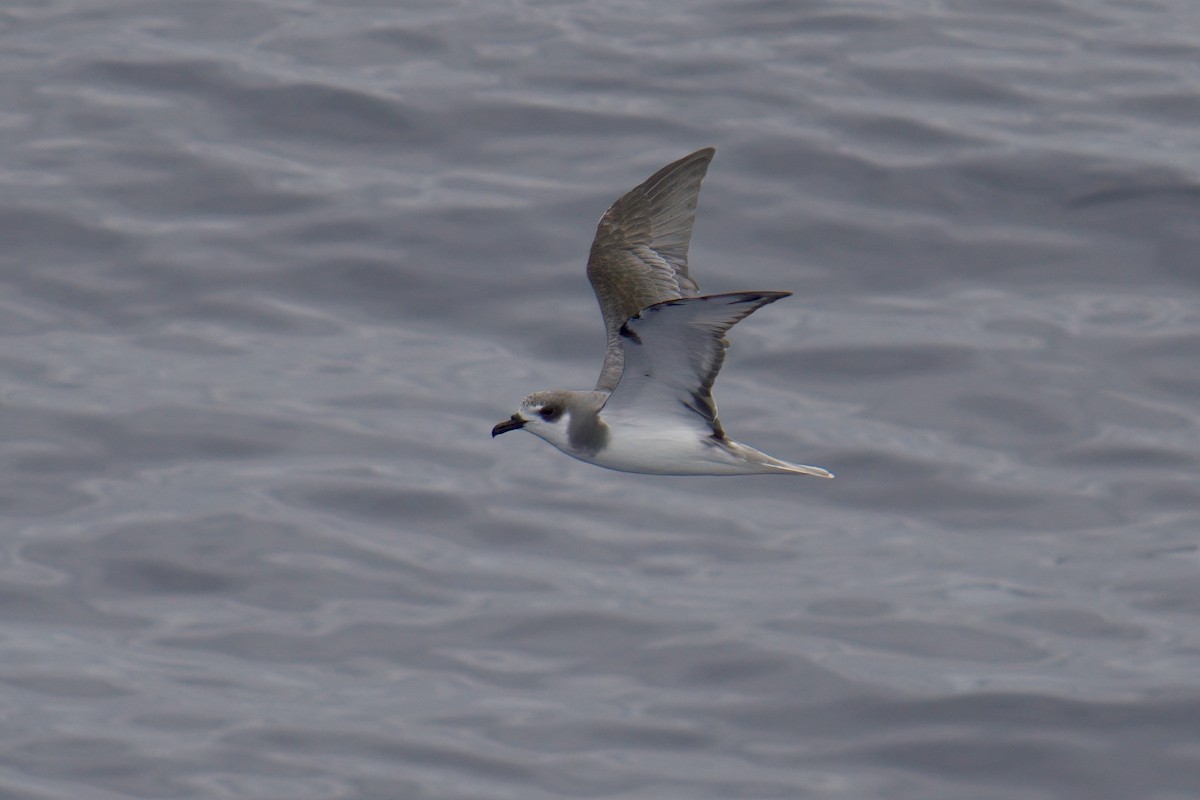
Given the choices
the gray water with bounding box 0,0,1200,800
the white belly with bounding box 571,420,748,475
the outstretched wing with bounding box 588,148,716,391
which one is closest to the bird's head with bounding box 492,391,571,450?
the white belly with bounding box 571,420,748,475

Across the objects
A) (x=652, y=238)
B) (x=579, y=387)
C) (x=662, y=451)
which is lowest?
(x=579, y=387)

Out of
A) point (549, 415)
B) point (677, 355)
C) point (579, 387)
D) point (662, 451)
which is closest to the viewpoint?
point (677, 355)

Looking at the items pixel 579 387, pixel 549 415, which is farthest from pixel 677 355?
pixel 579 387

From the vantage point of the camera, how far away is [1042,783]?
36.6 feet

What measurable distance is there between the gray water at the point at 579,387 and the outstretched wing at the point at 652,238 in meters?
2.11

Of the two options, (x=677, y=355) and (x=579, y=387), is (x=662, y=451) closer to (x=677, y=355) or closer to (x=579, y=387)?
(x=677, y=355)

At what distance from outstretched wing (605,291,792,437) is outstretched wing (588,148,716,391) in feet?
4.13

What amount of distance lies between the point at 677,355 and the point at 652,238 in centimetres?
220

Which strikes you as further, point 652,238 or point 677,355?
point 652,238

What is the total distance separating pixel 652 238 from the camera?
39.7ft

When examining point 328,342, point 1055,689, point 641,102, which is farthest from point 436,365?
point 1055,689

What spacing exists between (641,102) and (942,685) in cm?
734

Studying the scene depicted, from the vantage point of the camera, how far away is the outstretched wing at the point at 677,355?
9352 mm

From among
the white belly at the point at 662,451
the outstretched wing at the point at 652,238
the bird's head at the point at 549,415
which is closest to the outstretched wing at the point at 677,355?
the white belly at the point at 662,451
